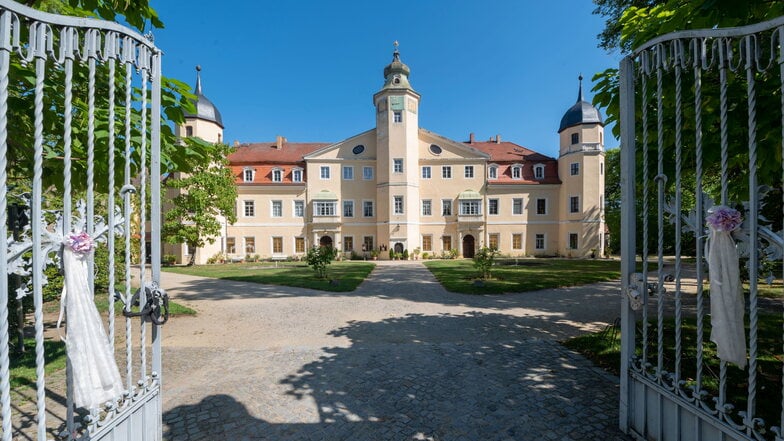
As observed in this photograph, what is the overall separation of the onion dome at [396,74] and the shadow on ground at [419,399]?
93.7 ft

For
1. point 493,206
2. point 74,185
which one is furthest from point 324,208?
point 74,185

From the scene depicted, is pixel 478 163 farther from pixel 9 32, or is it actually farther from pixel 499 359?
pixel 9 32

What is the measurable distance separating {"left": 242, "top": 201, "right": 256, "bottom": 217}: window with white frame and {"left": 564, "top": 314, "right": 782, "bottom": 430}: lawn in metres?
31.2

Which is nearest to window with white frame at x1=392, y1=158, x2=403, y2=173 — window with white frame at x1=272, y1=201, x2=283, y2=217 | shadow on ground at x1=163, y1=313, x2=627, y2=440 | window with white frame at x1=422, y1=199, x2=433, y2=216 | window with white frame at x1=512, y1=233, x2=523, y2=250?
window with white frame at x1=422, y1=199, x2=433, y2=216

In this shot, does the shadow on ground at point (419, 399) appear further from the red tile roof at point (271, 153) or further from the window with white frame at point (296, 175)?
the red tile roof at point (271, 153)

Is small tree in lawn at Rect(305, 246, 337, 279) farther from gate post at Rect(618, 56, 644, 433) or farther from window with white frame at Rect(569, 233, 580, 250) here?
window with white frame at Rect(569, 233, 580, 250)

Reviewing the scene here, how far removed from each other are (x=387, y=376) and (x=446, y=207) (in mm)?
28611

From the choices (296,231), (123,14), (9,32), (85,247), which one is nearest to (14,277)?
(123,14)

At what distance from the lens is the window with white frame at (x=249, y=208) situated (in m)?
32.0

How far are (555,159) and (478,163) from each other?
8568 mm

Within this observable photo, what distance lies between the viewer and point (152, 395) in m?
3.11

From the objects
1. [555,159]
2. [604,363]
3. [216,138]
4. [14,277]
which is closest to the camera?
[604,363]

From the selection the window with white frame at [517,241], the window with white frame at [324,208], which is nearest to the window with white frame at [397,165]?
the window with white frame at [324,208]

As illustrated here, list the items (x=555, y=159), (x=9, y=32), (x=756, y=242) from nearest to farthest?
(x=9, y=32) < (x=756, y=242) < (x=555, y=159)
